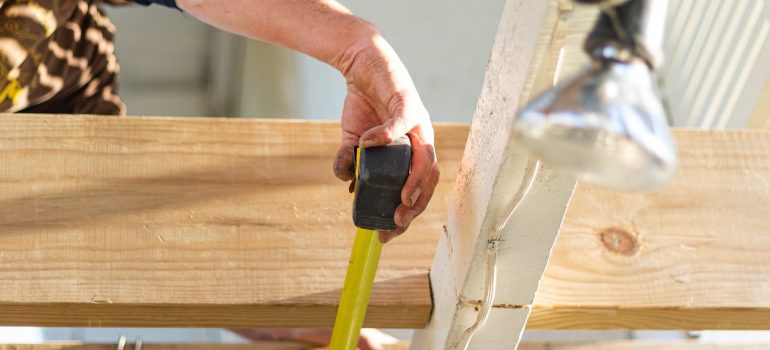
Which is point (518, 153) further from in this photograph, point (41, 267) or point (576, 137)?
point (41, 267)

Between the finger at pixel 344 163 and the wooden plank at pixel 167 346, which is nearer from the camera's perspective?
the finger at pixel 344 163

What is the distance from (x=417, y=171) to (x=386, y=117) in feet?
0.50

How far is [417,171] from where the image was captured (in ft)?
2.95

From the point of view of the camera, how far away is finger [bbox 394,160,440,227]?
88 centimetres

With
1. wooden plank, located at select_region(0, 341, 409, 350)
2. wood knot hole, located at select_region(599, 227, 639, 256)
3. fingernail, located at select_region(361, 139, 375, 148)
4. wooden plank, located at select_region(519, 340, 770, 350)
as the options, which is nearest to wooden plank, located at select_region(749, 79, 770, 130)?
Answer: wooden plank, located at select_region(519, 340, 770, 350)

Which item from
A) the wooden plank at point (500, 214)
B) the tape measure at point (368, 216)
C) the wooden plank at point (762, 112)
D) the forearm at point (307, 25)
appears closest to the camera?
the wooden plank at point (500, 214)

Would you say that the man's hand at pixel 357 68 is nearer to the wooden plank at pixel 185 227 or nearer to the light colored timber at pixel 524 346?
the wooden plank at pixel 185 227

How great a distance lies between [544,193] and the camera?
75 cm

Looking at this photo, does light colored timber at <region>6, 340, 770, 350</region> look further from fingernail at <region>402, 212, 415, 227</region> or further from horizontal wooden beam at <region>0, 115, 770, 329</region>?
fingernail at <region>402, 212, 415, 227</region>

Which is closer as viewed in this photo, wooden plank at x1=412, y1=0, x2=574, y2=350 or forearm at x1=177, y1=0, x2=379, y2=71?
wooden plank at x1=412, y1=0, x2=574, y2=350

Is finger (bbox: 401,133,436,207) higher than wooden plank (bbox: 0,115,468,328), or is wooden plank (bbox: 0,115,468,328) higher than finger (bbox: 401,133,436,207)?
finger (bbox: 401,133,436,207)

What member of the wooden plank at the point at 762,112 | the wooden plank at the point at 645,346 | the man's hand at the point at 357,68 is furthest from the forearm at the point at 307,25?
the wooden plank at the point at 762,112

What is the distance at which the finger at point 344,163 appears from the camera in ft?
3.16

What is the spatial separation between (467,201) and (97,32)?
1.02m
